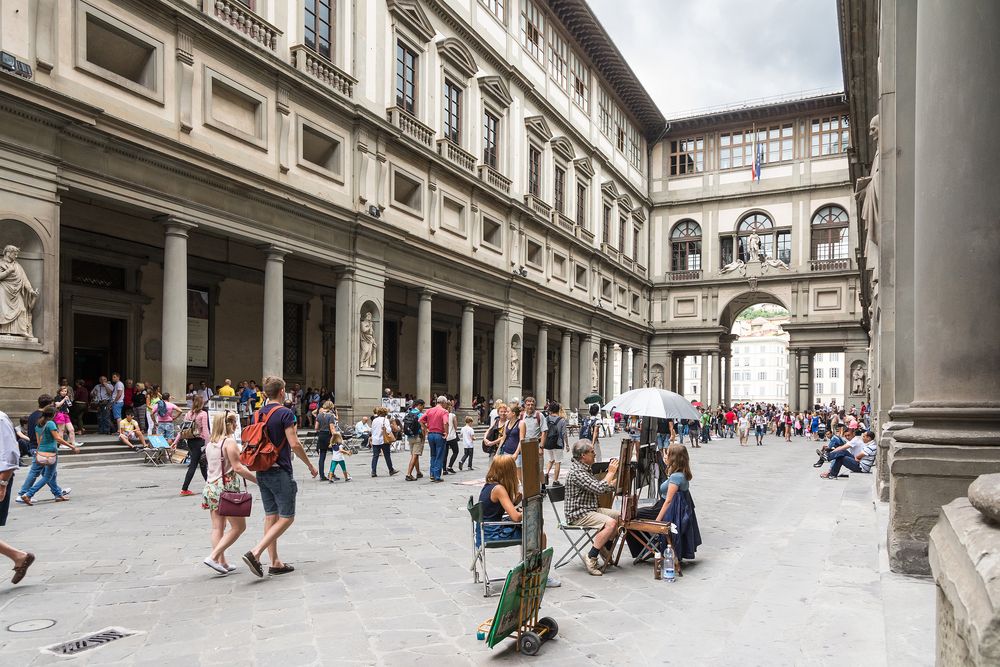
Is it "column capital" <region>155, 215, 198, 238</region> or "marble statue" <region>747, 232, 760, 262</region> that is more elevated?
"marble statue" <region>747, 232, 760, 262</region>

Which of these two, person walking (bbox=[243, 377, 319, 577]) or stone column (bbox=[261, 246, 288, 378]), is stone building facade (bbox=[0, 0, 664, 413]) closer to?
stone column (bbox=[261, 246, 288, 378])

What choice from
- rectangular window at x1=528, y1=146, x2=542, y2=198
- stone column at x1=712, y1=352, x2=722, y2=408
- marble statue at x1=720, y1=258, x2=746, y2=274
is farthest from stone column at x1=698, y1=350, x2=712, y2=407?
rectangular window at x1=528, y1=146, x2=542, y2=198

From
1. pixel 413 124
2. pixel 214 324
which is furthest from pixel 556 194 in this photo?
pixel 214 324

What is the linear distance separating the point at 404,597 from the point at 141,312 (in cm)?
1668

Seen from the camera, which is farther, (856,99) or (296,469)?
(856,99)

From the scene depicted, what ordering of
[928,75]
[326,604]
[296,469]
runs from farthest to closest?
[296,469]
[326,604]
[928,75]

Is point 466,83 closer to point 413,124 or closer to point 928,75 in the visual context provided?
point 413,124

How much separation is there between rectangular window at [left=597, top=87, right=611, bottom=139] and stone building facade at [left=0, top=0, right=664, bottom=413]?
3.77m

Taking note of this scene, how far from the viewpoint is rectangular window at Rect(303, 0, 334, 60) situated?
1977 cm

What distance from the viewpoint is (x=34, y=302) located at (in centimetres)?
1305

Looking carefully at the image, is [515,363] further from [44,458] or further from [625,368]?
[44,458]

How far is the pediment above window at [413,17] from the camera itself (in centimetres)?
2258

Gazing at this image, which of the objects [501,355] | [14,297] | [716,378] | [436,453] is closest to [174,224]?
[14,297]

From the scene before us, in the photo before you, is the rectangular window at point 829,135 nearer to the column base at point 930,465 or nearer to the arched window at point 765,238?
the arched window at point 765,238
